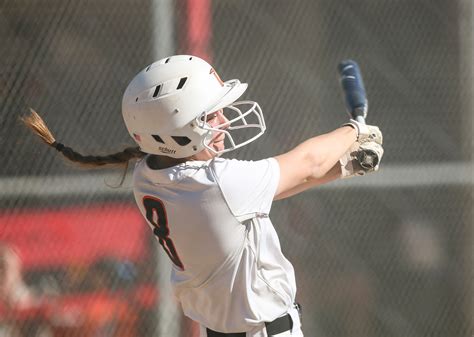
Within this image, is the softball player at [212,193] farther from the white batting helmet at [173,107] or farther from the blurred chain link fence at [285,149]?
the blurred chain link fence at [285,149]

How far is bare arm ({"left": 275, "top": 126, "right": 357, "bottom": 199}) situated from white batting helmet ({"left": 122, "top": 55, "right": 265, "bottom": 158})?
13 cm

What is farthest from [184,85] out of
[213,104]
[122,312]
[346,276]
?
[346,276]

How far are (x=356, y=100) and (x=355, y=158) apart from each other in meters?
0.26

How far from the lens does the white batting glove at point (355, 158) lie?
2.94 m

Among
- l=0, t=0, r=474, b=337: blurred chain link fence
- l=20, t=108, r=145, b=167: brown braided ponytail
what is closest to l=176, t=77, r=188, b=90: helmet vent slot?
l=20, t=108, r=145, b=167: brown braided ponytail

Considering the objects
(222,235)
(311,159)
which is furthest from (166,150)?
(311,159)

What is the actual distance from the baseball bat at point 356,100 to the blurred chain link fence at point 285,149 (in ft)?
2.84

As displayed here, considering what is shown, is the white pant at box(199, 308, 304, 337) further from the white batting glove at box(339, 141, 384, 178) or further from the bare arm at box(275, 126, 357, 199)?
the white batting glove at box(339, 141, 384, 178)

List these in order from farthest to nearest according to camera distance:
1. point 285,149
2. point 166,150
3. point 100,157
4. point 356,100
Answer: point 285,149, point 356,100, point 100,157, point 166,150

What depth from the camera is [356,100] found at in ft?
10.3

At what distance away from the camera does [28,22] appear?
3703 millimetres

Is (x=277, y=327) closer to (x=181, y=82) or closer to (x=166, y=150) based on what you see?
(x=166, y=150)

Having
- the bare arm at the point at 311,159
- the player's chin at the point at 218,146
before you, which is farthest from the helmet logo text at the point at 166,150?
the bare arm at the point at 311,159

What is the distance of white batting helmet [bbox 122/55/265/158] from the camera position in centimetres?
261
